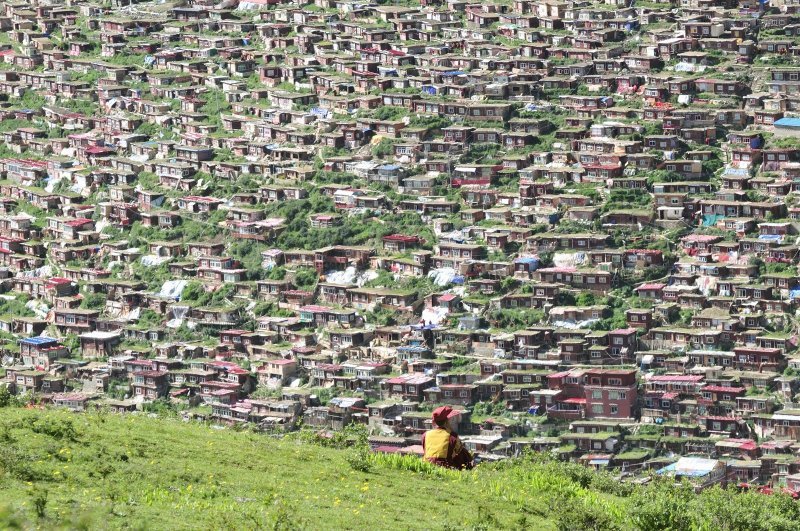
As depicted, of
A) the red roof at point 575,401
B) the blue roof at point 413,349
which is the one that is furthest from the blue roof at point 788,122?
the red roof at point 575,401

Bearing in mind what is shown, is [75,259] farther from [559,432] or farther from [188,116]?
[559,432]

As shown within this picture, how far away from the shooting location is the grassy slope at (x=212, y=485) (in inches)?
791

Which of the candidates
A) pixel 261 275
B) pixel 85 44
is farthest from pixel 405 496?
pixel 85 44

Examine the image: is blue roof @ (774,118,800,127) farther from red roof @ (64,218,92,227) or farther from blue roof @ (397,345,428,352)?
red roof @ (64,218,92,227)

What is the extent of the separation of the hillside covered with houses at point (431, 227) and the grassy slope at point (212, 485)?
1575cm

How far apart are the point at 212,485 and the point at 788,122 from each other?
3592cm

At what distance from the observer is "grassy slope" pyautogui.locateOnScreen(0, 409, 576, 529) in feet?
65.9

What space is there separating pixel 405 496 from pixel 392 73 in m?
42.4

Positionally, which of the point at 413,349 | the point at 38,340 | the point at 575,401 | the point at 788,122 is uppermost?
the point at 788,122

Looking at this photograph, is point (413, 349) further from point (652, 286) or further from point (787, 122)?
point (787, 122)

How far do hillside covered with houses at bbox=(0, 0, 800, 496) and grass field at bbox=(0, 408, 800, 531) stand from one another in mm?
14936

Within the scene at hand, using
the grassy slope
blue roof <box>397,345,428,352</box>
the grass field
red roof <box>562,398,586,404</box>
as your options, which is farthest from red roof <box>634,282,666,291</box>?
the grassy slope

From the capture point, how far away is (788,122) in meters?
55.3

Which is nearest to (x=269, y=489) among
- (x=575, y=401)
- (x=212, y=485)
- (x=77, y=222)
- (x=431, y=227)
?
(x=212, y=485)
